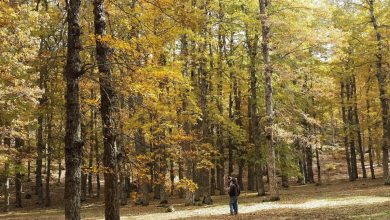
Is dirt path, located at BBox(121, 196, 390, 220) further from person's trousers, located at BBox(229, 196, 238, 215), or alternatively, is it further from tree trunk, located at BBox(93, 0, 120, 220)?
tree trunk, located at BBox(93, 0, 120, 220)

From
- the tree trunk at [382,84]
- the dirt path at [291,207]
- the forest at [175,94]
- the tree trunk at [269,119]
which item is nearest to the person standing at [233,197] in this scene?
the forest at [175,94]

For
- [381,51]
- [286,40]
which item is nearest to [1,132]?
[286,40]

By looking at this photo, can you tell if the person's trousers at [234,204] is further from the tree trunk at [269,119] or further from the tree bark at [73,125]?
the tree bark at [73,125]

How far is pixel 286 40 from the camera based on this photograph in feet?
79.9

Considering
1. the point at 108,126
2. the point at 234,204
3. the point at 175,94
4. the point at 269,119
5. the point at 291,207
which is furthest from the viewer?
the point at 269,119

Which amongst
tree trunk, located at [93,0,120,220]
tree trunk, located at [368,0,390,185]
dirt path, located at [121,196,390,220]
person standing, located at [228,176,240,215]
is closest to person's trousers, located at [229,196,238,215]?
person standing, located at [228,176,240,215]

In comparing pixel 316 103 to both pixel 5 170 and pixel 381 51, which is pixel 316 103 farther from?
pixel 5 170

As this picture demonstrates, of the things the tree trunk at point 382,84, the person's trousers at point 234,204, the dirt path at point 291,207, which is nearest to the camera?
the person's trousers at point 234,204

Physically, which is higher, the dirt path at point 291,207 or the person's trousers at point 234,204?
the person's trousers at point 234,204

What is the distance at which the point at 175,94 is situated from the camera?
67.2 ft

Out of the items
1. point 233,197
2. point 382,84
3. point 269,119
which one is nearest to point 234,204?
point 233,197

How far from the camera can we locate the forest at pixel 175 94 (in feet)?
31.7

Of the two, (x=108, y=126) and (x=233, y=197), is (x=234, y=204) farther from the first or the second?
(x=108, y=126)

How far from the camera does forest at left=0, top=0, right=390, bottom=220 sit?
9.66 meters
